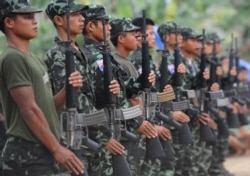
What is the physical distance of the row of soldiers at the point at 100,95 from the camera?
5.36m

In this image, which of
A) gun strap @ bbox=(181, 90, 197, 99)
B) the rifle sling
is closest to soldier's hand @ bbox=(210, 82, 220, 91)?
gun strap @ bbox=(181, 90, 197, 99)

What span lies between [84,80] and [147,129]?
4.75ft

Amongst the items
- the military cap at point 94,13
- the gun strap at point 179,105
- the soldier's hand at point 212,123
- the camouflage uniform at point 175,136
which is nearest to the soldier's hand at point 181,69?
the camouflage uniform at point 175,136

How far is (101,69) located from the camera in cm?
689

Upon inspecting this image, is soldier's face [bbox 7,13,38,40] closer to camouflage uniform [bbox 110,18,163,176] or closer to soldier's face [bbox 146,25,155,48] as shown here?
camouflage uniform [bbox 110,18,163,176]

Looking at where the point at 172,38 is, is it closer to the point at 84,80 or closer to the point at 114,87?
the point at 114,87

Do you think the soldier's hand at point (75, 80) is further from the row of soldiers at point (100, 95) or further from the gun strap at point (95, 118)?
the gun strap at point (95, 118)

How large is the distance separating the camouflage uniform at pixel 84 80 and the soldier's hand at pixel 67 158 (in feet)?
2.27

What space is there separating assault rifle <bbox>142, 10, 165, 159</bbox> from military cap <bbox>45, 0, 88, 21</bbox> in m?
1.20

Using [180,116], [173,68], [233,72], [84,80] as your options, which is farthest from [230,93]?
[84,80]

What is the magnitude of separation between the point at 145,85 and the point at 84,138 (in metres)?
1.87

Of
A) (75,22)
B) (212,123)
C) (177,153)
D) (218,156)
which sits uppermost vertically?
(75,22)

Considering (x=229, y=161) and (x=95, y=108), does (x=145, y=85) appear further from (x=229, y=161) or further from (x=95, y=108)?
(x=229, y=161)

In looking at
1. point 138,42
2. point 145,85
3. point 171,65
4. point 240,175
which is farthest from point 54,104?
point 240,175
